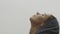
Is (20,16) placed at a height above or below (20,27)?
above

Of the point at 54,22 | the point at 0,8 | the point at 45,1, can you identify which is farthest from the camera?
the point at 45,1

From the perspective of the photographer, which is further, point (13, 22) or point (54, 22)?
point (13, 22)

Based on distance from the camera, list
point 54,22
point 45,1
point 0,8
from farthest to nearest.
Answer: point 45,1
point 0,8
point 54,22

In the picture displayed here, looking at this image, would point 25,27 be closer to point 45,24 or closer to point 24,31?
point 24,31

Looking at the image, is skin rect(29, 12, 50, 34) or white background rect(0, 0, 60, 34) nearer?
skin rect(29, 12, 50, 34)

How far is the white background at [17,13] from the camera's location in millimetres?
1698

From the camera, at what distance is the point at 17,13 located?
1.73m

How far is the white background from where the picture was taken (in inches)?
66.9

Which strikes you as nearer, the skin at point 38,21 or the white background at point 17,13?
the skin at point 38,21

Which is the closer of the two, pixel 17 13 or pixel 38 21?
pixel 38 21

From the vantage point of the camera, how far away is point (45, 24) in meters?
1.02

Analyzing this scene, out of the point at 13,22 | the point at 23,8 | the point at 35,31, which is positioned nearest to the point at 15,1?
the point at 23,8

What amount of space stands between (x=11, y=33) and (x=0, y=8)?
36cm

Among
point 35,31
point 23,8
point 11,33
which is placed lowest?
point 11,33
